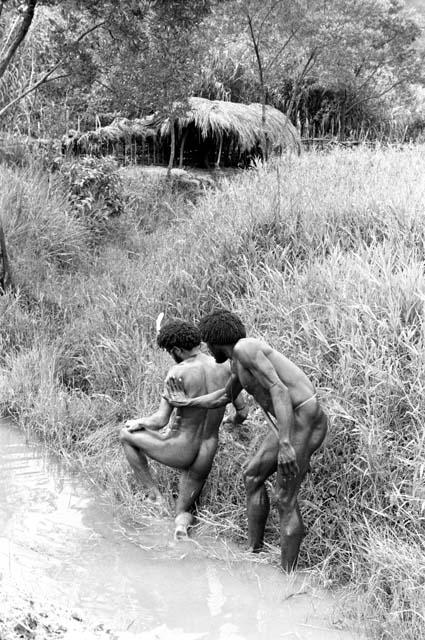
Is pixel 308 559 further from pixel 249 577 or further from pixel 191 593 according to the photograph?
pixel 191 593

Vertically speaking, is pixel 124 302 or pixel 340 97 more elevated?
pixel 340 97

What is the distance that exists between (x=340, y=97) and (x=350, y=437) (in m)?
15.1

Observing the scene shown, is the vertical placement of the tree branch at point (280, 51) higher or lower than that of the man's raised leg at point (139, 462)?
higher

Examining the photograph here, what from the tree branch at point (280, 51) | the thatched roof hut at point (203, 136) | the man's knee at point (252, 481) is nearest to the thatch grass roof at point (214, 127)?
the thatched roof hut at point (203, 136)

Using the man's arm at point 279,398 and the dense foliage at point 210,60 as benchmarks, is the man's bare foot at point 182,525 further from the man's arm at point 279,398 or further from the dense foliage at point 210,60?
the dense foliage at point 210,60

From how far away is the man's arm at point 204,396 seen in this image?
4.02 meters

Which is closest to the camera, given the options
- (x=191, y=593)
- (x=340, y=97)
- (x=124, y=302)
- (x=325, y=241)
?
(x=191, y=593)

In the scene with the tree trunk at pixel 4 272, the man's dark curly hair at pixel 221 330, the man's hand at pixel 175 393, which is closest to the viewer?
the man's dark curly hair at pixel 221 330

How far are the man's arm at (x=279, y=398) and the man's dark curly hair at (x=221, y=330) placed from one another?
0.18 metres

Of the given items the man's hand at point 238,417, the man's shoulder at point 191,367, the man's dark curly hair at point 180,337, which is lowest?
the man's hand at point 238,417

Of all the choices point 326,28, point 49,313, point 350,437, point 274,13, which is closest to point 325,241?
point 350,437

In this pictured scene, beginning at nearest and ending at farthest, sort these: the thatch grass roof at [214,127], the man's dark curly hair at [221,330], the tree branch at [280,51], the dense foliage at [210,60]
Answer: the man's dark curly hair at [221,330] → the dense foliage at [210,60] → the thatch grass roof at [214,127] → the tree branch at [280,51]

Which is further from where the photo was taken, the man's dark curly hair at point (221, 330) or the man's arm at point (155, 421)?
the man's arm at point (155, 421)

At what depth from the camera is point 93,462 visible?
510 cm
